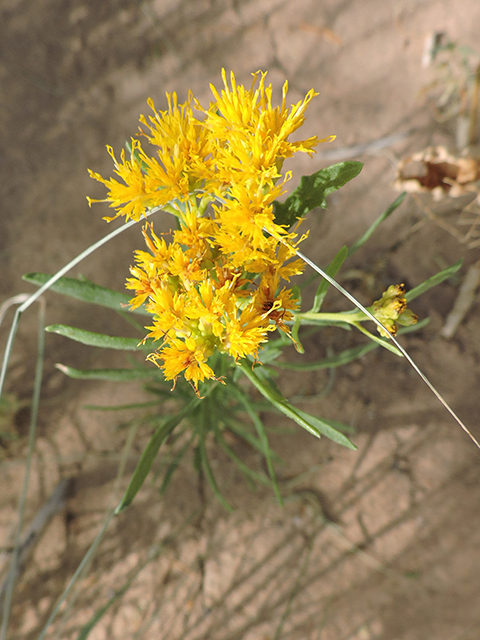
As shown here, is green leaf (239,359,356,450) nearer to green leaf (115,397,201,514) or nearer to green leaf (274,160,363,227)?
green leaf (115,397,201,514)

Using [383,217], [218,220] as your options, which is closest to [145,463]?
[218,220]

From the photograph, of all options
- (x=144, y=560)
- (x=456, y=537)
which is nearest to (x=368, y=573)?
(x=456, y=537)

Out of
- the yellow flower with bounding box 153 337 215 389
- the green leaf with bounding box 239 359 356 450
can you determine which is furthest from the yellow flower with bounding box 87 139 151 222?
the green leaf with bounding box 239 359 356 450

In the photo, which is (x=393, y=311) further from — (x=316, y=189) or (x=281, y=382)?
(x=281, y=382)

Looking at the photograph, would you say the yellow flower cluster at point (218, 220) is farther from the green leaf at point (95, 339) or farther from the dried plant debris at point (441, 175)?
the dried plant debris at point (441, 175)

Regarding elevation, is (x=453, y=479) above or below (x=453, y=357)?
below

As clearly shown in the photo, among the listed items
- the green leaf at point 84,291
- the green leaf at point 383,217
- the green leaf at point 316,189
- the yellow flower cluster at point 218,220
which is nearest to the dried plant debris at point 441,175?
the green leaf at point 383,217

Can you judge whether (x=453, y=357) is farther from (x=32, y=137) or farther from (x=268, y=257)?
(x=32, y=137)
